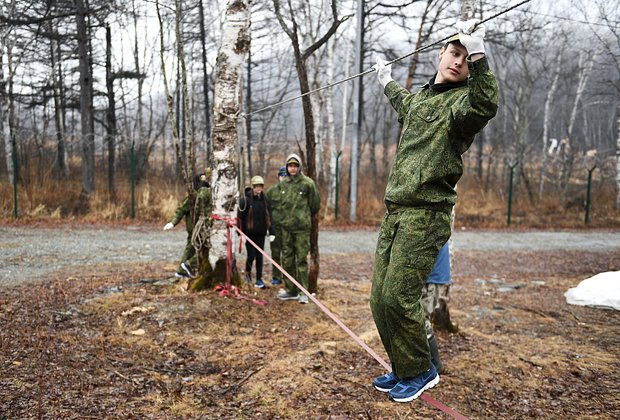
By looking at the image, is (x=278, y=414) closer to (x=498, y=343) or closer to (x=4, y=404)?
(x=4, y=404)

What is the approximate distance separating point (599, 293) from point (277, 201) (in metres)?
5.24

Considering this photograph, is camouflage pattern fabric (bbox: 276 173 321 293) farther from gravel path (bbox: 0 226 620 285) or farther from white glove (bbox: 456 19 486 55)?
white glove (bbox: 456 19 486 55)

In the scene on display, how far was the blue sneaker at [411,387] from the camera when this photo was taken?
2822 millimetres

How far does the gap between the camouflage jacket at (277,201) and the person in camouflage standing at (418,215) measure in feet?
14.4

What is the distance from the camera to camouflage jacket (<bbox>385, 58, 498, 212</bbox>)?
2.69m

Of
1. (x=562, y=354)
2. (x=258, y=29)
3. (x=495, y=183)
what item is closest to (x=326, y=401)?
(x=562, y=354)

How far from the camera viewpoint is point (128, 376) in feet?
14.0

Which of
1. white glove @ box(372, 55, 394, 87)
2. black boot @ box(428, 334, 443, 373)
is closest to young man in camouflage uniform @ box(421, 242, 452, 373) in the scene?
black boot @ box(428, 334, 443, 373)

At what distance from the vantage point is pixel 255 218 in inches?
313

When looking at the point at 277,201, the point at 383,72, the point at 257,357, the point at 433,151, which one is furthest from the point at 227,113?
the point at 433,151

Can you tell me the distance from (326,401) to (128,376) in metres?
1.76

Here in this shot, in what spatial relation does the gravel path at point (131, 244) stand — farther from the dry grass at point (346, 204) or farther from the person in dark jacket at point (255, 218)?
the person in dark jacket at point (255, 218)

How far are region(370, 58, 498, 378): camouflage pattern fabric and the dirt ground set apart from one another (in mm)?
1325

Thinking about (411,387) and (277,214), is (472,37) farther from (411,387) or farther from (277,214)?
(277,214)
